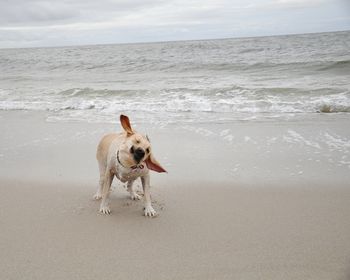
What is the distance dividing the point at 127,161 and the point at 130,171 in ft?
0.67

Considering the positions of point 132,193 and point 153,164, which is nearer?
point 153,164

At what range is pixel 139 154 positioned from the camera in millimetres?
3555

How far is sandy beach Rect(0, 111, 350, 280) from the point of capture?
3.24 m

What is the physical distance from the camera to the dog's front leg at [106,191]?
421 centimetres

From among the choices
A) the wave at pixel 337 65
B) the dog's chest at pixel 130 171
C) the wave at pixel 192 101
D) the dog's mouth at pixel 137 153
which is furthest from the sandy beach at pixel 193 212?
the wave at pixel 337 65

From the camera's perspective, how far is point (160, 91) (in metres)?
13.7

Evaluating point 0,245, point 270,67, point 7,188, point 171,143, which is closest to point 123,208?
point 0,245

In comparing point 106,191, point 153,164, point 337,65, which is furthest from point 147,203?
point 337,65

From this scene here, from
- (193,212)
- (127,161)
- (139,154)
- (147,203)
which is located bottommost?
(193,212)

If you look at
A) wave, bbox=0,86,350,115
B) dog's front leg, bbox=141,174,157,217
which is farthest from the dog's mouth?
wave, bbox=0,86,350,115

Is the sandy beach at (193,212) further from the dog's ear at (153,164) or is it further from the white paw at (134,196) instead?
the dog's ear at (153,164)

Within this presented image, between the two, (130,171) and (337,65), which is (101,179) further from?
(337,65)

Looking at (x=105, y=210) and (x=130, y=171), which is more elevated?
(x=130, y=171)

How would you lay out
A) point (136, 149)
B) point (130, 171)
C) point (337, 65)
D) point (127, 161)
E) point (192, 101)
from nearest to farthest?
point (136, 149), point (127, 161), point (130, 171), point (192, 101), point (337, 65)
